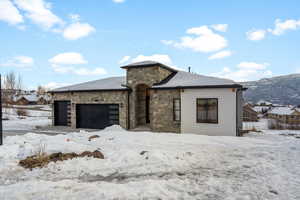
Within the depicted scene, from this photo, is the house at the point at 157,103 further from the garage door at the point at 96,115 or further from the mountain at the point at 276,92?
the mountain at the point at 276,92

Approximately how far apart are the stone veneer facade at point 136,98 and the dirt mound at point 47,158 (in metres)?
6.83

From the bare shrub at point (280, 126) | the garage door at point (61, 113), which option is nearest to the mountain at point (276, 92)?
the bare shrub at point (280, 126)

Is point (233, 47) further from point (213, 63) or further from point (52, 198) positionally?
point (52, 198)

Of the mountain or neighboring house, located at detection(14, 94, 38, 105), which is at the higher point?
the mountain

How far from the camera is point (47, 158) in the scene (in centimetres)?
618

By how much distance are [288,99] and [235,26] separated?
81.2m

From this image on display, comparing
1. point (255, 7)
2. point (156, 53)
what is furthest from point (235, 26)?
point (156, 53)

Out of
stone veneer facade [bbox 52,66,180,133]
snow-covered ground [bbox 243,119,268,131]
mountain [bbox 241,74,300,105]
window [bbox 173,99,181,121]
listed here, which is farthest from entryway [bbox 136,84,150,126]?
mountain [bbox 241,74,300,105]

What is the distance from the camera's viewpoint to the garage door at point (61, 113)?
16.5m

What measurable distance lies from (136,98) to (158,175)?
9.98 metres

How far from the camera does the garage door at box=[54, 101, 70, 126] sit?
16.5 m

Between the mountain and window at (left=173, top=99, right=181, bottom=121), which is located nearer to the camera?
window at (left=173, top=99, right=181, bottom=121)

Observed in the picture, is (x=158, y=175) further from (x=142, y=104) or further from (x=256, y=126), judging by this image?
(x=256, y=126)

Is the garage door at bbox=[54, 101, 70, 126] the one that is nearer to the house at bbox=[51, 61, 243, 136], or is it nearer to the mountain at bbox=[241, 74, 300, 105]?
the house at bbox=[51, 61, 243, 136]
